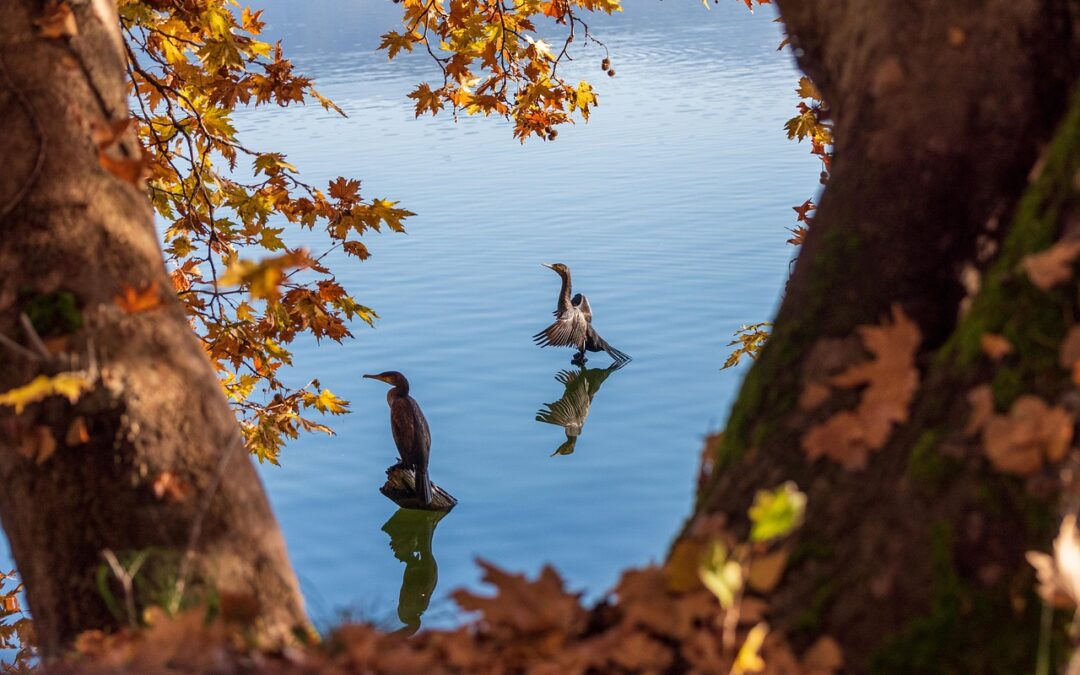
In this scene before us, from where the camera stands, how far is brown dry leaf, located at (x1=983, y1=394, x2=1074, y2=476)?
6.07 ft

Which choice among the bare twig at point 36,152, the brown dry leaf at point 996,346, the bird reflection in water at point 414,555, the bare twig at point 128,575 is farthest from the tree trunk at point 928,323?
the bird reflection in water at point 414,555

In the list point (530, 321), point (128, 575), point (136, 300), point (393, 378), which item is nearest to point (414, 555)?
point (393, 378)

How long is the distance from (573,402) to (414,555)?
3.21m

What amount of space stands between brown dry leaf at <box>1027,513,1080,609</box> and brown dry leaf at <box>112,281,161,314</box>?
5.62ft

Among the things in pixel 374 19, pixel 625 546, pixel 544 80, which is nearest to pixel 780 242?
pixel 625 546

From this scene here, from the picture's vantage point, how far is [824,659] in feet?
6.07

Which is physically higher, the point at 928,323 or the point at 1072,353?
the point at 928,323

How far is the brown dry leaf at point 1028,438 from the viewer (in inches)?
72.8

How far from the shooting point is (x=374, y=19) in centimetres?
5597

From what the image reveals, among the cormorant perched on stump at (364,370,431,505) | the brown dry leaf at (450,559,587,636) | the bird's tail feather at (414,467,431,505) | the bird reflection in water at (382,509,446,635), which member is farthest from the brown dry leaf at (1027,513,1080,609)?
the bird's tail feather at (414,467,431,505)

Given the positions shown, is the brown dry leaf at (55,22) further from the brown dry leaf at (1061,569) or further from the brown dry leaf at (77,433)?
the brown dry leaf at (1061,569)

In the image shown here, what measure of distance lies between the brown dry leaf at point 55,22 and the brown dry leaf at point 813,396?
1912 mm

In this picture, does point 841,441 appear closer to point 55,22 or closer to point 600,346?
point 55,22

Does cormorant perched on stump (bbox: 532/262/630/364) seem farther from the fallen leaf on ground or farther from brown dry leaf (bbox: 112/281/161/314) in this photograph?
the fallen leaf on ground
